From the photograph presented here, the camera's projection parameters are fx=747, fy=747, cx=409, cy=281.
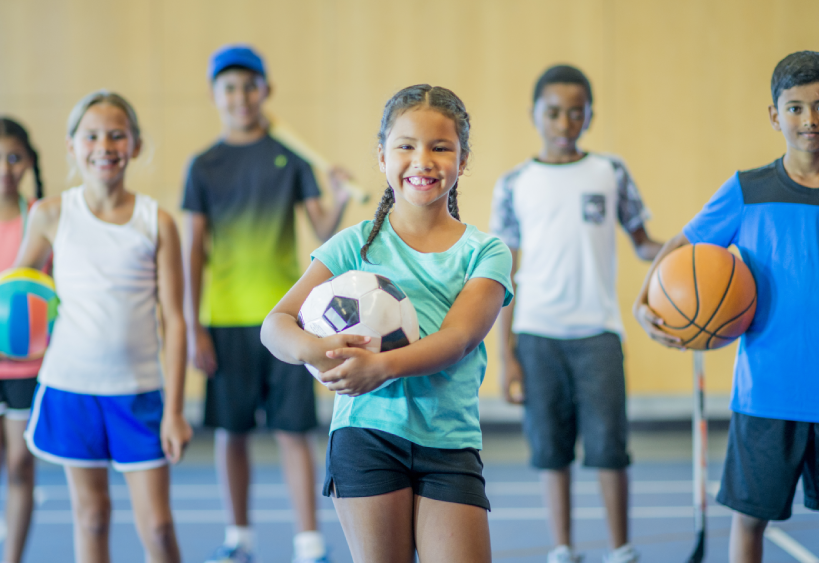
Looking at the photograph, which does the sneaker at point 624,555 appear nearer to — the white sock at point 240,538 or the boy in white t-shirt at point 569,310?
the boy in white t-shirt at point 569,310

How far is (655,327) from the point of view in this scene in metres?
2.09

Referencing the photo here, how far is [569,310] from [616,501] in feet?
2.29

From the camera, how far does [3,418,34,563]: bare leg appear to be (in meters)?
2.64

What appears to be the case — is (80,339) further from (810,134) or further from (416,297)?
(810,134)

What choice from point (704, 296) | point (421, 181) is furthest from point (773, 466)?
point (421, 181)

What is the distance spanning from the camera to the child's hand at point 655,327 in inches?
81.2

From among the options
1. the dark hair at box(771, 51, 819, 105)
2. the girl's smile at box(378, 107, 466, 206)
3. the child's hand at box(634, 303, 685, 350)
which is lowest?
the child's hand at box(634, 303, 685, 350)

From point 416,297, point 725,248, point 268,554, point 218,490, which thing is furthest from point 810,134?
point 218,490

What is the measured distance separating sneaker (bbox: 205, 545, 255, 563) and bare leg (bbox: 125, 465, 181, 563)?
0.71 metres

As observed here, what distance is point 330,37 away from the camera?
5426mm

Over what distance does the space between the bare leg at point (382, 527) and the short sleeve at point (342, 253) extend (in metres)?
0.50

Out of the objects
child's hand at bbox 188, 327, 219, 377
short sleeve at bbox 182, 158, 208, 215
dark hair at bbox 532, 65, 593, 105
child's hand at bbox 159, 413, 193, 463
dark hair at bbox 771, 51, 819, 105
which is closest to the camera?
dark hair at bbox 771, 51, 819, 105

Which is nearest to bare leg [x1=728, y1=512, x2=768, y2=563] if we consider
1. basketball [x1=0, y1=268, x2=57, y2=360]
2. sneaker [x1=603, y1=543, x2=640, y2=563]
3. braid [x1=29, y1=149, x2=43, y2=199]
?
sneaker [x1=603, y1=543, x2=640, y2=563]

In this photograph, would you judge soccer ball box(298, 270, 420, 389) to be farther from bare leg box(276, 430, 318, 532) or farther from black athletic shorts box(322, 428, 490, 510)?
bare leg box(276, 430, 318, 532)
